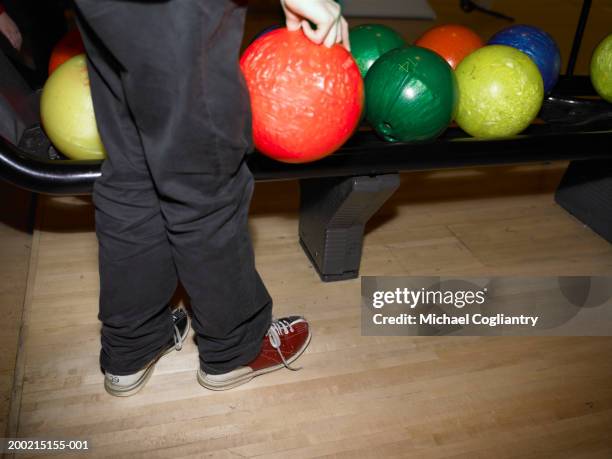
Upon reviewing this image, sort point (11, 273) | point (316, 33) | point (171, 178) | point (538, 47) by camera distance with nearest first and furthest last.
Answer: point (171, 178), point (316, 33), point (11, 273), point (538, 47)

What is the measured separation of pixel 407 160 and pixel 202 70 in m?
0.56

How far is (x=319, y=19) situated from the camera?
84 cm

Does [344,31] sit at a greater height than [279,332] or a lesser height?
greater

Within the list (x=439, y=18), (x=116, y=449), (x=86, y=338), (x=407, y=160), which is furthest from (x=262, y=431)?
(x=439, y=18)

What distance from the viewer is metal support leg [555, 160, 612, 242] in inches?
64.2

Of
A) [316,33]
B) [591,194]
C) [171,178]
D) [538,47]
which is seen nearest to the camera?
[171,178]

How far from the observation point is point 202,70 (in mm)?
709

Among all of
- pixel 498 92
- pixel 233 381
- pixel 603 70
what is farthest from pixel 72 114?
pixel 603 70

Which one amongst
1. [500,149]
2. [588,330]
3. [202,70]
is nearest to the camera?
[202,70]

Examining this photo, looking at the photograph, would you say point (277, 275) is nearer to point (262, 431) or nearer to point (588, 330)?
point (262, 431)

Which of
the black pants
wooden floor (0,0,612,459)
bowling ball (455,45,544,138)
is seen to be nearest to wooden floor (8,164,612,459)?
wooden floor (0,0,612,459)

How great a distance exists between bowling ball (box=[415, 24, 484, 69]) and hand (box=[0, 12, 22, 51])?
104 centimetres

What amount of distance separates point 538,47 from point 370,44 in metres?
0.47

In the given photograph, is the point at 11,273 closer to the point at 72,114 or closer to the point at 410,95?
the point at 72,114
